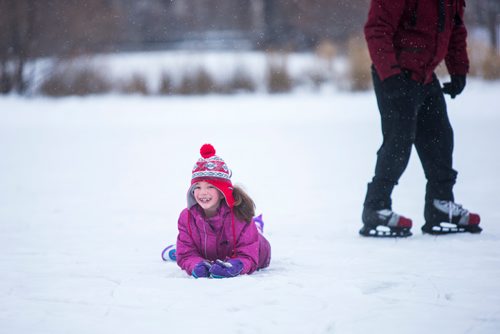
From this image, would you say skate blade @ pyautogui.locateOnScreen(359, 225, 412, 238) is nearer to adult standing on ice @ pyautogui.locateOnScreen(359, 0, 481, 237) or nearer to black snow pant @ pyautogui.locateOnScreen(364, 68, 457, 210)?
adult standing on ice @ pyautogui.locateOnScreen(359, 0, 481, 237)

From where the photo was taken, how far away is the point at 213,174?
3424 millimetres

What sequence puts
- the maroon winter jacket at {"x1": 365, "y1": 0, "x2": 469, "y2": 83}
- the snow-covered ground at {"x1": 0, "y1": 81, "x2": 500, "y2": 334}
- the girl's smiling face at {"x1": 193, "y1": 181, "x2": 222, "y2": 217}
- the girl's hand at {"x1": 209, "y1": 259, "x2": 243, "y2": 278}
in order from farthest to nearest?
the maroon winter jacket at {"x1": 365, "y1": 0, "x2": 469, "y2": 83} → the girl's smiling face at {"x1": 193, "y1": 181, "x2": 222, "y2": 217} → the girl's hand at {"x1": 209, "y1": 259, "x2": 243, "y2": 278} → the snow-covered ground at {"x1": 0, "y1": 81, "x2": 500, "y2": 334}

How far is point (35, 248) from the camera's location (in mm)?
4191

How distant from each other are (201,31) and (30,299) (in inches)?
1079

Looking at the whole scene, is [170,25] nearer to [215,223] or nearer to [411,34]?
[411,34]

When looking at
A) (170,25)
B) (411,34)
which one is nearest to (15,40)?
(411,34)

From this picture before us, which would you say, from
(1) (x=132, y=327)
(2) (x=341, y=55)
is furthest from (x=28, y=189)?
(2) (x=341, y=55)

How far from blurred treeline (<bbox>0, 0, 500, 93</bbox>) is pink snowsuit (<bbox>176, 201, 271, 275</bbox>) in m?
12.5

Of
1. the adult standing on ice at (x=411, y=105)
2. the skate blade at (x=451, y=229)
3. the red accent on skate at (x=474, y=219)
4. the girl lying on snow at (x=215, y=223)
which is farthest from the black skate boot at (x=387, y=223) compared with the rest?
the girl lying on snow at (x=215, y=223)

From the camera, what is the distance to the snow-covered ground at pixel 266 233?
9.01ft

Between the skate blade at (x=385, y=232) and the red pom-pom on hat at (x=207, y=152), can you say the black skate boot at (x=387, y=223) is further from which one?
the red pom-pom on hat at (x=207, y=152)

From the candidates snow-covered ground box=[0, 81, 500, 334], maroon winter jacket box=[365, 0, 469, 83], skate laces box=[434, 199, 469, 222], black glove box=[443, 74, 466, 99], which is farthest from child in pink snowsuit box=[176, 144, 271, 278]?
black glove box=[443, 74, 466, 99]

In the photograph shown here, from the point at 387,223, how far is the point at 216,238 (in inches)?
46.8

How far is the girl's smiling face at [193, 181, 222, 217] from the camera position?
11.1 feet
